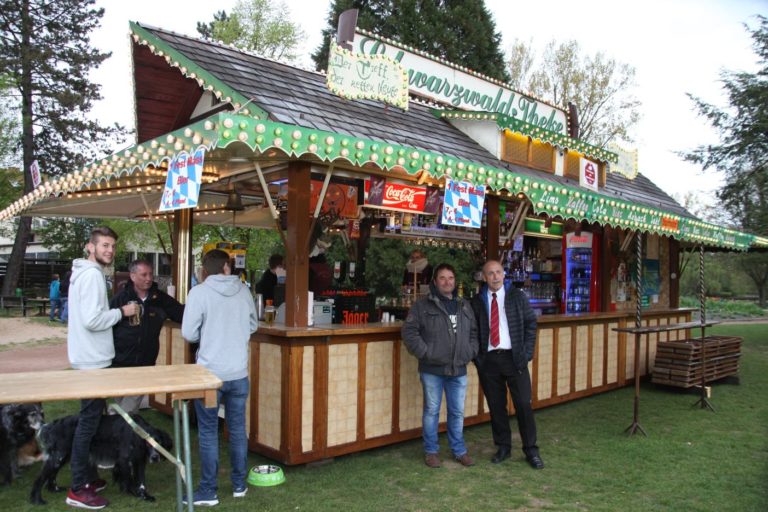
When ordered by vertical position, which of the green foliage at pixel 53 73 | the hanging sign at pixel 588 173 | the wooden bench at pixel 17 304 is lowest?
the wooden bench at pixel 17 304

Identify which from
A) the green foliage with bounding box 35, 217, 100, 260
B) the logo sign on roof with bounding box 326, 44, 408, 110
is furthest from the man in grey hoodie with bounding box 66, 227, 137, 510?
the green foliage with bounding box 35, 217, 100, 260

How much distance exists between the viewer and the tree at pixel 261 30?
22.9m

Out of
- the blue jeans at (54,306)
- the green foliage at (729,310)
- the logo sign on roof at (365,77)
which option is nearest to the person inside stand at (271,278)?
the logo sign on roof at (365,77)

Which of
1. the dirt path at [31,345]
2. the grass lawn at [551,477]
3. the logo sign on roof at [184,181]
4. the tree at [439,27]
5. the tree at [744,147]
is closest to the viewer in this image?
the logo sign on roof at [184,181]

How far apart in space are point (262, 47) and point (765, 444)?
2195cm

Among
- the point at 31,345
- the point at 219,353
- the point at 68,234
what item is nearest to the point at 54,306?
the point at 31,345

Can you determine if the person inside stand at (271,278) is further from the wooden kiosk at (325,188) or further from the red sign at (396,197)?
the red sign at (396,197)

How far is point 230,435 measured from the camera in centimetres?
417

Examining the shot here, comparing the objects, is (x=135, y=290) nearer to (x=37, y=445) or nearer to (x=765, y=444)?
(x=37, y=445)

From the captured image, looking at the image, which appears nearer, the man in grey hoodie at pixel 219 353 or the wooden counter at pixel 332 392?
the man in grey hoodie at pixel 219 353

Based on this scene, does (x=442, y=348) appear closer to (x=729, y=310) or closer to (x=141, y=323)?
(x=141, y=323)

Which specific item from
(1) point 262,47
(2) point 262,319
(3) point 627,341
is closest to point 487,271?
(2) point 262,319

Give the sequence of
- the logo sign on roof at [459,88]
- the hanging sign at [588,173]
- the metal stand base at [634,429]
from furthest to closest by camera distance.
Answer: the hanging sign at [588,173] < the logo sign on roof at [459,88] < the metal stand base at [634,429]

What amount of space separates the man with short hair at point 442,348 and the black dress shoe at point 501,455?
0.81 ft
